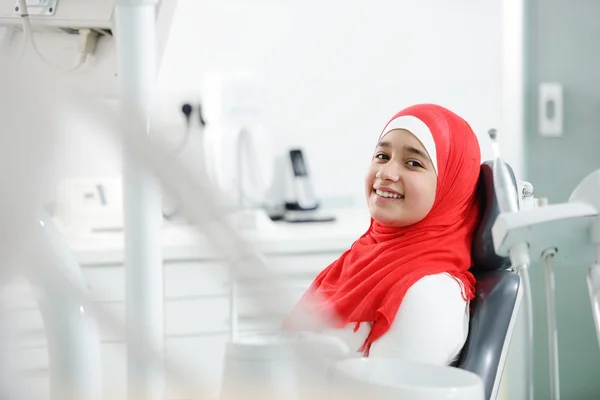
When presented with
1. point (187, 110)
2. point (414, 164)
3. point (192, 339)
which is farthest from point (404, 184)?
point (187, 110)

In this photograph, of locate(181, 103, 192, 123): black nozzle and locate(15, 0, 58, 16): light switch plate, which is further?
locate(181, 103, 192, 123): black nozzle

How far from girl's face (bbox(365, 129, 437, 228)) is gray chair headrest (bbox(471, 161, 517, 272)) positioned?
102mm

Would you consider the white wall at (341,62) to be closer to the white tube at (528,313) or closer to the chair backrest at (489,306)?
the chair backrest at (489,306)

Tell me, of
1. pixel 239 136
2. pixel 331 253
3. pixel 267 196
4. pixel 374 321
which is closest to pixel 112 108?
pixel 374 321

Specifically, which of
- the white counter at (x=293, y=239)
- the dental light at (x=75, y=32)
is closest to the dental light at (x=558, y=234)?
the dental light at (x=75, y=32)

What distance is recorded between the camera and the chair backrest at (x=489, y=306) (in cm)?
132

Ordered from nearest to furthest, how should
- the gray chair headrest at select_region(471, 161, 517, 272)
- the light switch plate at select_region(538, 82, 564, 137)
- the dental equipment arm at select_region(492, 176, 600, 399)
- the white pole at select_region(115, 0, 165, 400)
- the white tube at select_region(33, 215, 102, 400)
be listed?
the white tube at select_region(33, 215, 102, 400)
the white pole at select_region(115, 0, 165, 400)
the dental equipment arm at select_region(492, 176, 600, 399)
the gray chair headrest at select_region(471, 161, 517, 272)
the light switch plate at select_region(538, 82, 564, 137)

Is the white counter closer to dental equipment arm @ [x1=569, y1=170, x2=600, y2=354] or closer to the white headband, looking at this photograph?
the white headband

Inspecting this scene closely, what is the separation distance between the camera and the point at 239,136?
2842 mm

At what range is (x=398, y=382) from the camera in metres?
0.61

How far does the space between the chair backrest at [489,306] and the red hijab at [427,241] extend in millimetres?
24

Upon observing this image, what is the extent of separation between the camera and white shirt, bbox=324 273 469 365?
1.31 meters

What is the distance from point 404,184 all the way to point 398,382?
0.89 metres

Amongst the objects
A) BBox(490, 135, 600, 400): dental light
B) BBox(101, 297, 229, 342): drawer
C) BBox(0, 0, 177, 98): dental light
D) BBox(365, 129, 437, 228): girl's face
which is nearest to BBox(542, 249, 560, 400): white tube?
→ BBox(490, 135, 600, 400): dental light
